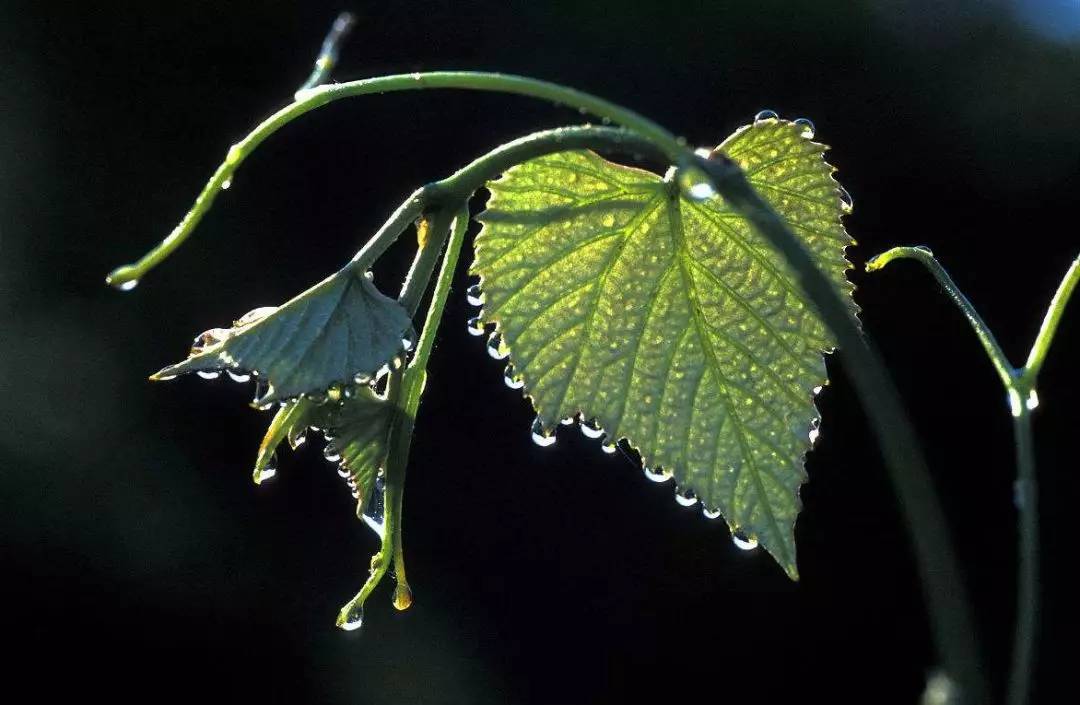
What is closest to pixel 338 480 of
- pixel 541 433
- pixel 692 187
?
pixel 541 433

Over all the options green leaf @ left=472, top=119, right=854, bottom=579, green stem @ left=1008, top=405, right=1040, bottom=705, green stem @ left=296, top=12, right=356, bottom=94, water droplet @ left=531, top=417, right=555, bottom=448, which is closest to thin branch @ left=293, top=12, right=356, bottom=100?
green stem @ left=296, top=12, right=356, bottom=94

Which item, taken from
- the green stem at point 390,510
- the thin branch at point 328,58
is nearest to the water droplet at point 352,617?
the green stem at point 390,510

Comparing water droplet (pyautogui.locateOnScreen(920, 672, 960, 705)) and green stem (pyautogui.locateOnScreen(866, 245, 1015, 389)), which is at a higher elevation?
green stem (pyautogui.locateOnScreen(866, 245, 1015, 389))

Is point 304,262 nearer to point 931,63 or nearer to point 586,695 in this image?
point 586,695

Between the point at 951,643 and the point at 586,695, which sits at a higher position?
the point at 951,643

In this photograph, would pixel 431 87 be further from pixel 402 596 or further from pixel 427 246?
pixel 402 596

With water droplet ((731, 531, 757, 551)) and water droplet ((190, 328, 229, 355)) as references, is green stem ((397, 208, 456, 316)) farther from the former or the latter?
water droplet ((731, 531, 757, 551))

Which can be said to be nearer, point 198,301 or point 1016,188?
point 198,301

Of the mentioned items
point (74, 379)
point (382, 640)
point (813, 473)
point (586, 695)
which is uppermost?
point (74, 379)

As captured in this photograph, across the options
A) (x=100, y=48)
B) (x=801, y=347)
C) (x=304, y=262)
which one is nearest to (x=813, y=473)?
(x=304, y=262)

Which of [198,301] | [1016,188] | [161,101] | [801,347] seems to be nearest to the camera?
[801,347]
